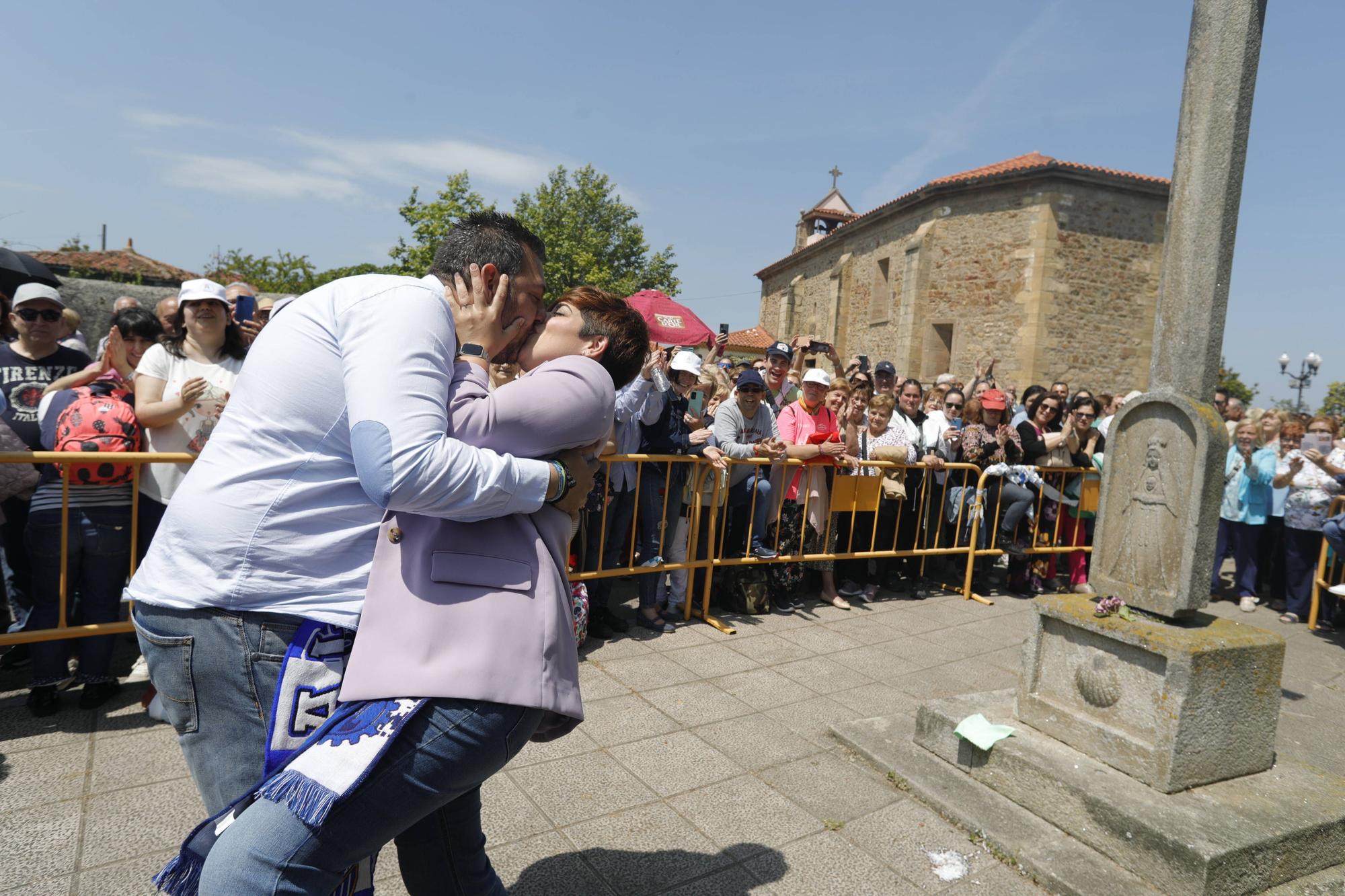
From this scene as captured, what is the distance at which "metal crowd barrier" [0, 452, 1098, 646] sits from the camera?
4.08 metres

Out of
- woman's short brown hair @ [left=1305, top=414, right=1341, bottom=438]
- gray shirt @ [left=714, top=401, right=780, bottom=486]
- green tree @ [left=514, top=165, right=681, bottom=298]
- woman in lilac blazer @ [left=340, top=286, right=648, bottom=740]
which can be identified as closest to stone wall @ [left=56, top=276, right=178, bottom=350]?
gray shirt @ [left=714, top=401, right=780, bottom=486]

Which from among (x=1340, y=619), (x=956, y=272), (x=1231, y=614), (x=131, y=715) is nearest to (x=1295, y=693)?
(x=1231, y=614)

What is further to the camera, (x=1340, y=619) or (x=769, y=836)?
(x=1340, y=619)

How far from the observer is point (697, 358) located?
21.6ft

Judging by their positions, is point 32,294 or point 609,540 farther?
Result: point 609,540

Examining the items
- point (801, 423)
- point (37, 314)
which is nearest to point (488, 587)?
point (37, 314)

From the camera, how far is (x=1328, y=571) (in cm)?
767

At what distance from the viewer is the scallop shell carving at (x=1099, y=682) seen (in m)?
3.50

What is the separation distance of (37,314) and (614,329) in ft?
14.8

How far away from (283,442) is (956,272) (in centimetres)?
2480

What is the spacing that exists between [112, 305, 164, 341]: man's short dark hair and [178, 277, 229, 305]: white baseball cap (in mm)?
639

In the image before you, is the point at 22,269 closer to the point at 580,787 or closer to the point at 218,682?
the point at 580,787

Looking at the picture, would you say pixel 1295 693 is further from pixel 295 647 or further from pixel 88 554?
pixel 88 554

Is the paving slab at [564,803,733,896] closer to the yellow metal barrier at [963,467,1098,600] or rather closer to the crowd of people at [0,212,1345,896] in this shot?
the crowd of people at [0,212,1345,896]
